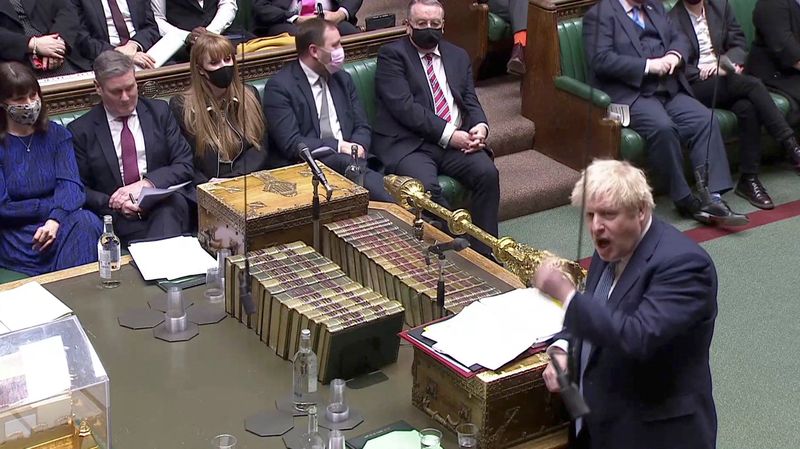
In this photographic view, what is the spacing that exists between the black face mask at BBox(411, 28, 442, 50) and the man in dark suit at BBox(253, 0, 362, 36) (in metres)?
0.83

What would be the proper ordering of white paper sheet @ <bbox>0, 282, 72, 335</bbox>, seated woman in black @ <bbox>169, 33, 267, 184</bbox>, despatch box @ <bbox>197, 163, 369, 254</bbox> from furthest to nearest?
seated woman in black @ <bbox>169, 33, 267, 184</bbox>, despatch box @ <bbox>197, 163, 369, 254</bbox>, white paper sheet @ <bbox>0, 282, 72, 335</bbox>

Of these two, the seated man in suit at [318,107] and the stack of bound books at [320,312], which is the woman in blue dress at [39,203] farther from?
the stack of bound books at [320,312]

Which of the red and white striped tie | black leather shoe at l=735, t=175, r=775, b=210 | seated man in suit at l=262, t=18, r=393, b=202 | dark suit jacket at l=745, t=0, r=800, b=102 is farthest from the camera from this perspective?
dark suit jacket at l=745, t=0, r=800, b=102

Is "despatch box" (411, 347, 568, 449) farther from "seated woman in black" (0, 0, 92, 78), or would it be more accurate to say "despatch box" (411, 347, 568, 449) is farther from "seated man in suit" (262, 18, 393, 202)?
"seated woman in black" (0, 0, 92, 78)

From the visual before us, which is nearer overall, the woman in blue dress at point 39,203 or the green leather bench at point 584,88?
the woman in blue dress at point 39,203

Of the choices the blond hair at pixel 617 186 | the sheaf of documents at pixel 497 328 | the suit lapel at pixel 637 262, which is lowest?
the sheaf of documents at pixel 497 328

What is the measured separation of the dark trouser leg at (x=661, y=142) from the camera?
20.2ft

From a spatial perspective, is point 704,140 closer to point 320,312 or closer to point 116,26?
point 116,26

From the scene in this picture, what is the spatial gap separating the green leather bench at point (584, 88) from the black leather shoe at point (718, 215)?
0.44 metres

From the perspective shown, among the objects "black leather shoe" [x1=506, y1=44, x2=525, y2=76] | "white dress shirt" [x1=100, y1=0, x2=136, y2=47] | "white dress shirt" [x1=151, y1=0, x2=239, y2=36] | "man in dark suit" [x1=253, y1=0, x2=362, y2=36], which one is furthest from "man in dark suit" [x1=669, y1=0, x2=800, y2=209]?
"white dress shirt" [x1=100, y1=0, x2=136, y2=47]

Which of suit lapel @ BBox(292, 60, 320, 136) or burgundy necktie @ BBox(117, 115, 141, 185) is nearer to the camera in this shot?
burgundy necktie @ BBox(117, 115, 141, 185)

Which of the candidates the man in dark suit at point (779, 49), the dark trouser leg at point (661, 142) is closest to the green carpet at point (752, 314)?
the dark trouser leg at point (661, 142)

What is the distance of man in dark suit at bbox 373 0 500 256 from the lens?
18.6 feet

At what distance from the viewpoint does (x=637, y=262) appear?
2.94 meters
